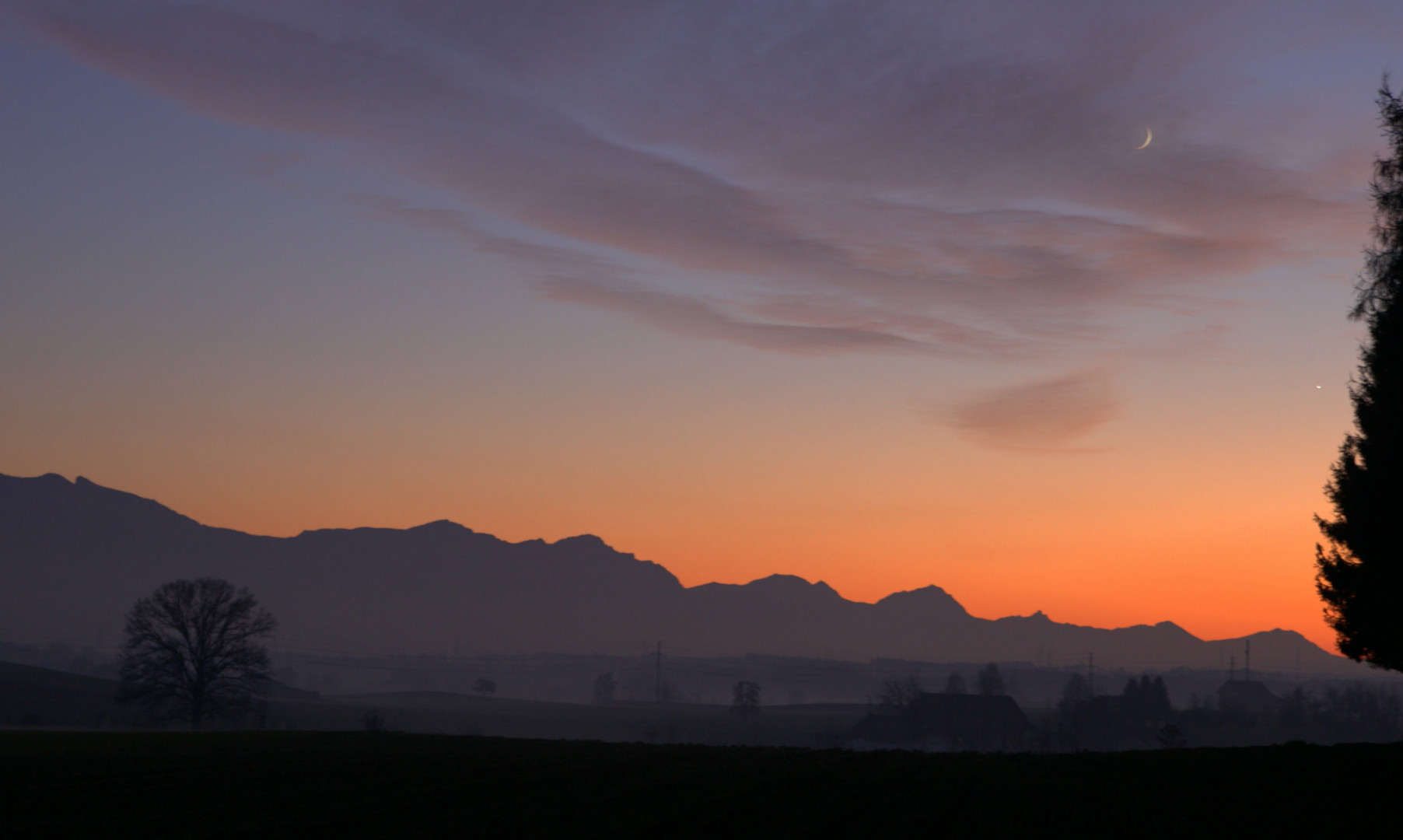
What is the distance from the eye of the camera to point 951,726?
14800 centimetres

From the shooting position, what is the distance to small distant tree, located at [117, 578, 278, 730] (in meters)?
71.4

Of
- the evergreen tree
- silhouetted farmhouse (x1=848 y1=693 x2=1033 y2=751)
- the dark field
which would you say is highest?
the evergreen tree

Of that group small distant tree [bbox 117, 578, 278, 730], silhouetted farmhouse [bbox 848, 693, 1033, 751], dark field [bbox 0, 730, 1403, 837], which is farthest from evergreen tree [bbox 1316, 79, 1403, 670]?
silhouetted farmhouse [bbox 848, 693, 1033, 751]

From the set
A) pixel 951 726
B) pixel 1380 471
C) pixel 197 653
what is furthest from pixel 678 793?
pixel 951 726

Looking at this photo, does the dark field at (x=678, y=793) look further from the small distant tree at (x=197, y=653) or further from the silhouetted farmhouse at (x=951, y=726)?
the silhouetted farmhouse at (x=951, y=726)

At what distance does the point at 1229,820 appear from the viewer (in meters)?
24.2

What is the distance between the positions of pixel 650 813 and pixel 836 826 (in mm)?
4585

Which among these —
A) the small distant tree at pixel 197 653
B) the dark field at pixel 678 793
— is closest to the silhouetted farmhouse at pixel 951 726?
the small distant tree at pixel 197 653

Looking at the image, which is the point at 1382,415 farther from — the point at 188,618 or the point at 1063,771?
the point at 188,618

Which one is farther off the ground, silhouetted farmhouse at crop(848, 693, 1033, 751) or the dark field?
the dark field

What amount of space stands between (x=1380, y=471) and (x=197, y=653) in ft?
231

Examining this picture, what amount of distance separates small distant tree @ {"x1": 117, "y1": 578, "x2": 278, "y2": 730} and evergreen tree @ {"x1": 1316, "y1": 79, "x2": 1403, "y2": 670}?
63329 mm

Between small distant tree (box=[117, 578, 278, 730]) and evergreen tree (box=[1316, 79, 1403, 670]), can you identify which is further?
small distant tree (box=[117, 578, 278, 730])

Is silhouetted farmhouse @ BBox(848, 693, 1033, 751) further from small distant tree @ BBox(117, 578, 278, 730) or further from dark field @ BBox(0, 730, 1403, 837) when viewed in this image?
dark field @ BBox(0, 730, 1403, 837)
